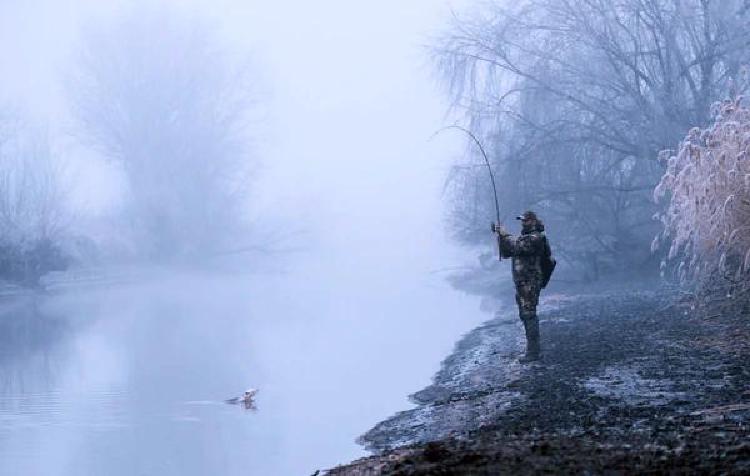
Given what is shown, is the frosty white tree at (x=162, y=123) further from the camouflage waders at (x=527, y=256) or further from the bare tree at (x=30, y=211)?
the camouflage waders at (x=527, y=256)

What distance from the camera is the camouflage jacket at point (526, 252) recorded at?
1409 centimetres

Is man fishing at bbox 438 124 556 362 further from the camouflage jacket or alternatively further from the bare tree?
the bare tree

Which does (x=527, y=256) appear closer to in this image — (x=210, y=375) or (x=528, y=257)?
(x=528, y=257)

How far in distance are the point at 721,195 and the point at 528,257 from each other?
326 centimetres

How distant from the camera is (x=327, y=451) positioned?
13.0 meters

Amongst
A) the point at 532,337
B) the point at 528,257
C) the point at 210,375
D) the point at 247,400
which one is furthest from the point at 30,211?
the point at 528,257

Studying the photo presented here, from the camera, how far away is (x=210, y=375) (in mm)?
20297

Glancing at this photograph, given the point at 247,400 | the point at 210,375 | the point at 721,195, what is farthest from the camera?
the point at 210,375

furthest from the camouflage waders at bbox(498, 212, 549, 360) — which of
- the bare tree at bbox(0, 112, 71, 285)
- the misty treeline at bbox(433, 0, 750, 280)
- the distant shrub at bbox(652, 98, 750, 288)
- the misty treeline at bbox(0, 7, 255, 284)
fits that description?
the misty treeline at bbox(0, 7, 255, 284)

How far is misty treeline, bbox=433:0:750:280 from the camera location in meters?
28.5

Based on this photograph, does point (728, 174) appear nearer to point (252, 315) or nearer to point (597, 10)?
point (597, 10)

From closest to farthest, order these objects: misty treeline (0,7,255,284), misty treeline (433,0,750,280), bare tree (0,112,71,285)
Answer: misty treeline (433,0,750,280)
bare tree (0,112,71,285)
misty treeline (0,7,255,284)

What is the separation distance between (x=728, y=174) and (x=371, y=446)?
6544 mm

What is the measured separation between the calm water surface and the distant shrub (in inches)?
198
